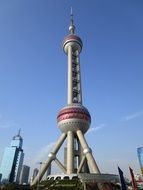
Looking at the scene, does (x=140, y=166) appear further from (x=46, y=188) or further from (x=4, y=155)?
(x=4, y=155)

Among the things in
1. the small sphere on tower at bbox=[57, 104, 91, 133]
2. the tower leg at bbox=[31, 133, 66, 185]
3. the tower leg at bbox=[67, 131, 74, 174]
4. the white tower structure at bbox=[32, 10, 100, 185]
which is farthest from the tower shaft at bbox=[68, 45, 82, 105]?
the tower leg at bbox=[31, 133, 66, 185]

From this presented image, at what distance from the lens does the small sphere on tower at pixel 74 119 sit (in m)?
60.3

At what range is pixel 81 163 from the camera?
56.7m

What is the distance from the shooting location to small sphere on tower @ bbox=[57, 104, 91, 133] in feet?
198

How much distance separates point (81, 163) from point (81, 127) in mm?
10463

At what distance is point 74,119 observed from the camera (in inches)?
2372

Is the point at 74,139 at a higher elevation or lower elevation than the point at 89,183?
higher

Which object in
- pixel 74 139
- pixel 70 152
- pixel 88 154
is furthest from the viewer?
pixel 74 139

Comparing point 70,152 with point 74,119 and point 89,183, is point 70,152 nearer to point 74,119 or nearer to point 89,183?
point 74,119

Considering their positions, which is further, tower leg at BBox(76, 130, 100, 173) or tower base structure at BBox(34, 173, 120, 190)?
tower leg at BBox(76, 130, 100, 173)

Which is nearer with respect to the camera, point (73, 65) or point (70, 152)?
point (70, 152)

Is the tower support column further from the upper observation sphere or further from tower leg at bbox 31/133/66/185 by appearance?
tower leg at bbox 31/133/66/185

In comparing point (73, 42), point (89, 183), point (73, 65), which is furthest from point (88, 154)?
point (73, 42)

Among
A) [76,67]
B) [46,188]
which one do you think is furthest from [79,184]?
[76,67]
